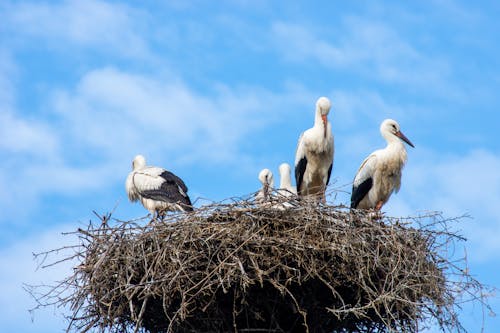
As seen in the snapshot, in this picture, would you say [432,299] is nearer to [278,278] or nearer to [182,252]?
[278,278]

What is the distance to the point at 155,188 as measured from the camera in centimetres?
1098

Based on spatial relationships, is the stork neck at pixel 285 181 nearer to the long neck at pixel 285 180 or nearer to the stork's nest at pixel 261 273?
the long neck at pixel 285 180

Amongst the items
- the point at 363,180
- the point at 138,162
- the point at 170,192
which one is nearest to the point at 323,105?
the point at 363,180

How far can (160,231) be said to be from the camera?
7.79 meters

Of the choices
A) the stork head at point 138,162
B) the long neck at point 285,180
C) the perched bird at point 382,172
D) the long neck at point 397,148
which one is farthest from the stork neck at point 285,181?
the stork head at point 138,162

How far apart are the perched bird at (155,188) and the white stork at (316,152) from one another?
1.17 meters

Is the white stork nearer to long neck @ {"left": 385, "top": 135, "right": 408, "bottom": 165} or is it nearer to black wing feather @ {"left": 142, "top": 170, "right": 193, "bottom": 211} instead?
long neck @ {"left": 385, "top": 135, "right": 408, "bottom": 165}

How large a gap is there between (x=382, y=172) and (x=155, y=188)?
2406mm

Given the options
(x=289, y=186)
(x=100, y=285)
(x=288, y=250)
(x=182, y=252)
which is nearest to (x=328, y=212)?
(x=288, y=250)

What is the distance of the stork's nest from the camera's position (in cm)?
746

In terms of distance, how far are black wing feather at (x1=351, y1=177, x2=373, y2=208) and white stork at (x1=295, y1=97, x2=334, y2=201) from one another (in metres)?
0.37

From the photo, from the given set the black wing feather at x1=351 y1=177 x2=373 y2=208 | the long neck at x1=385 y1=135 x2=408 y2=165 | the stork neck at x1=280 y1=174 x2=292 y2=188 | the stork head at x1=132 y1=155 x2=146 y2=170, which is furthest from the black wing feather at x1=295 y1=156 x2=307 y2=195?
the stork head at x1=132 y1=155 x2=146 y2=170

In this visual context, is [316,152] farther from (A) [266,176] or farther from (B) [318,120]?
(A) [266,176]

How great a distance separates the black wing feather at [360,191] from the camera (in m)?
10.0
